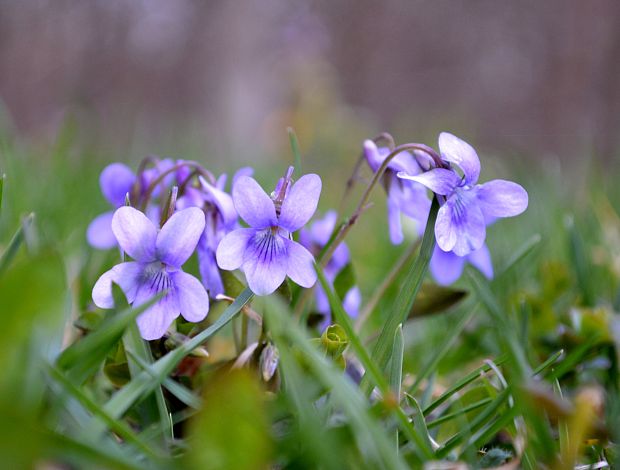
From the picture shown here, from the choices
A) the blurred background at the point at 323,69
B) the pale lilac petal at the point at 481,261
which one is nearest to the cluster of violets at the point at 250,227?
the pale lilac petal at the point at 481,261

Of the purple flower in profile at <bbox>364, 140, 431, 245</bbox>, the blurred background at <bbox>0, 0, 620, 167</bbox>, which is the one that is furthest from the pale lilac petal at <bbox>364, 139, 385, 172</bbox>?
the blurred background at <bbox>0, 0, 620, 167</bbox>

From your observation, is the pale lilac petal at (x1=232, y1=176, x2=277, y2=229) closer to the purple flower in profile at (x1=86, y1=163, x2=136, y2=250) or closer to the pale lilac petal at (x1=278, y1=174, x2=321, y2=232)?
the pale lilac petal at (x1=278, y1=174, x2=321, y2=232)

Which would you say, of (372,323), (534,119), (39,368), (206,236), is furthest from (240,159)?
(534,119)

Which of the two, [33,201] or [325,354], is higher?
[325,354]

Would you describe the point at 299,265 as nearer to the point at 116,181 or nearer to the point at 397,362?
the point at 397,362

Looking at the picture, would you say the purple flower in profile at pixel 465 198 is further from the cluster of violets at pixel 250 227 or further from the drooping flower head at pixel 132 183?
the drooping flower head at pixel 132 183

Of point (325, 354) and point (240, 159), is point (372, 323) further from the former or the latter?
point (240, 159)
